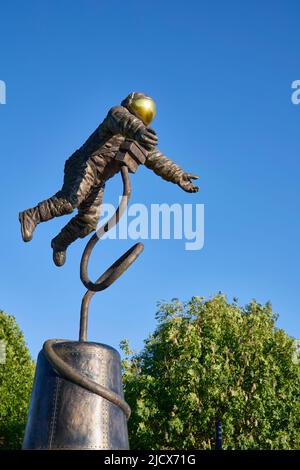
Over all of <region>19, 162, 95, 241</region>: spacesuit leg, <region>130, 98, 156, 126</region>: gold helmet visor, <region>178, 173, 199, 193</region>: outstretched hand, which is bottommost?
<region>19, 162, 95, 241</region>: spacesuit leg

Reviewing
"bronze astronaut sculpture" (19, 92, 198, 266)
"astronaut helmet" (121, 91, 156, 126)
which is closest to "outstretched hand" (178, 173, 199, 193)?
"bronze astronaut sculpture" (19, 92, 198, 266)

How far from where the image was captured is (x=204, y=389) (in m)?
23.2

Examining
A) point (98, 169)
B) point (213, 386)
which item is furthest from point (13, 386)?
point (98, 169)

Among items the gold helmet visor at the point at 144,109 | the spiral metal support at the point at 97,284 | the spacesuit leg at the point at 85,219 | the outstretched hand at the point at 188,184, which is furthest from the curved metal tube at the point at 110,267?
the outstretched hand at the point at 188,184

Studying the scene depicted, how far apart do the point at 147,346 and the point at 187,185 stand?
64.0 feet

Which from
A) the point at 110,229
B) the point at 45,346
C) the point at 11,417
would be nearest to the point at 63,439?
the point at 45,346

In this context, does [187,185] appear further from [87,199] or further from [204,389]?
[204,389]

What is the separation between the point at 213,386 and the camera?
23125mm

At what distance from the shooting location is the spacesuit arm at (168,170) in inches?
289

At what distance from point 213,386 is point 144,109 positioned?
17.8m

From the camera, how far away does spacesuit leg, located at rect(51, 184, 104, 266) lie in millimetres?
7195

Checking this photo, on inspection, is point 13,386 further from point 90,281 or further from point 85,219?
point 90,281

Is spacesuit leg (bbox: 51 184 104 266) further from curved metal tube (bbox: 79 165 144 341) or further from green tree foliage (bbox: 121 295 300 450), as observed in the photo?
green tree foliage (bbox: 121 295 300 450)

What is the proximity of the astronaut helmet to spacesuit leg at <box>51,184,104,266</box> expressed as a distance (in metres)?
0.91
